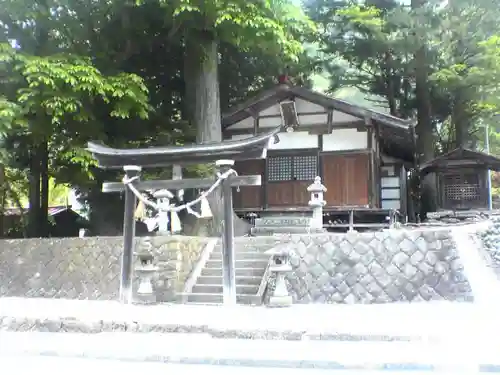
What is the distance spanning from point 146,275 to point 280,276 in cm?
333

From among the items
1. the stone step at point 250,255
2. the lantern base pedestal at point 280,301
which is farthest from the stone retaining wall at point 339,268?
the stone step at point 250,255

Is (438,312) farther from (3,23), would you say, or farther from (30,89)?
(3,23)

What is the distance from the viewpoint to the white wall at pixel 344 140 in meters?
19.5

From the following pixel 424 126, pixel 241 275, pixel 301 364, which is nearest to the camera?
pixel 301 364

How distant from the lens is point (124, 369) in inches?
276

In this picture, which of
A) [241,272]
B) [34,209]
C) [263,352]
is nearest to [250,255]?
[241,272]

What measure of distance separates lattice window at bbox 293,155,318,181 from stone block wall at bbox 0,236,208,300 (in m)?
6.70

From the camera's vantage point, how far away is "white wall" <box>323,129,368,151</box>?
19500 millimetres

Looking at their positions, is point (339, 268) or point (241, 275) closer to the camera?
point (339, 268)

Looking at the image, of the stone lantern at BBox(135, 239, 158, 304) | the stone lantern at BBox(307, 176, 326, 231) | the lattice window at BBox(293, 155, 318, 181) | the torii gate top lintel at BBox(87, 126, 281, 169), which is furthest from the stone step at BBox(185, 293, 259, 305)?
the lattice window at BBox(293, 155, 318, 181)

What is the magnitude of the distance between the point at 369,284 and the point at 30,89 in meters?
10.9

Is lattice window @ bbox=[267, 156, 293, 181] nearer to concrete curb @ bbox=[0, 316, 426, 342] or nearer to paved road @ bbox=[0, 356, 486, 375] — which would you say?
concrete curb @ bbox=[0, 316, 426, 342]

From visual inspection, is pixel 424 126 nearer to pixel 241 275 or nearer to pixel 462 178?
pixel 462 178

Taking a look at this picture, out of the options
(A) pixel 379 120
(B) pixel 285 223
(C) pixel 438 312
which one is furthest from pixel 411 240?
(A) pixel 379 120
